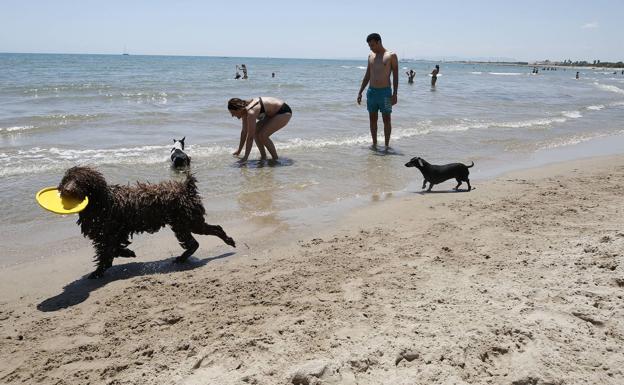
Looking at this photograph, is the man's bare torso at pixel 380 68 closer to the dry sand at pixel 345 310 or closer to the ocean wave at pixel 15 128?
the dry sand at pixel 345 310

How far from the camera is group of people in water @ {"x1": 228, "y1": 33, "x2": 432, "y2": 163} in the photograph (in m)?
8.52

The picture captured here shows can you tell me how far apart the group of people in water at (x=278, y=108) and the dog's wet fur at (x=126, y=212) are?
398 cm

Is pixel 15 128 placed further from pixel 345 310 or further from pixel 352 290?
pixel 345 310

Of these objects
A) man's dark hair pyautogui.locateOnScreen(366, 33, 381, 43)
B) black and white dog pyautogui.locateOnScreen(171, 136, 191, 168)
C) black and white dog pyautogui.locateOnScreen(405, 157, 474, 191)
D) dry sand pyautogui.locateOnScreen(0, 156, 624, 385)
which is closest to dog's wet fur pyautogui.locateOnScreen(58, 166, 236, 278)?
dry sand pyautogui.locateOnScreen(0, 156, 624, 385)

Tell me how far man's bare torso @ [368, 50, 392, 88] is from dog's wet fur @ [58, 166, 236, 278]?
6.32 meters

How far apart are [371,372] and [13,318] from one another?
267 centimetres

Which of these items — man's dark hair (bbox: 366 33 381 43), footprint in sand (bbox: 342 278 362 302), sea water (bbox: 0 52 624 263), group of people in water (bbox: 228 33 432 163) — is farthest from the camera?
man's dark hair (bbox: 366 33 381 43)

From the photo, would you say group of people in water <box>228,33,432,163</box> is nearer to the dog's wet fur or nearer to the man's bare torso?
the man's bare torso

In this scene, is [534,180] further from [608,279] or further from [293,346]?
[293,346]

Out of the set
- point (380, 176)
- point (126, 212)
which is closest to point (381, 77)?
point (380, 176)

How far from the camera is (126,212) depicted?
13.9ft

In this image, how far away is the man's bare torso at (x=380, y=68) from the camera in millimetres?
9716

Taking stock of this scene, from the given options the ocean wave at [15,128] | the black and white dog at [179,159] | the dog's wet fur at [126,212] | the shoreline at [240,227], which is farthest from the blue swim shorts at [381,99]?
the ocean wave at [15,128]

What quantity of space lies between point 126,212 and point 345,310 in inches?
87.2
